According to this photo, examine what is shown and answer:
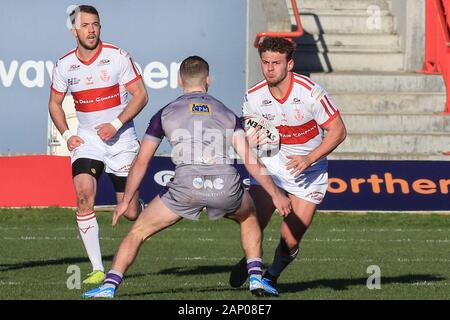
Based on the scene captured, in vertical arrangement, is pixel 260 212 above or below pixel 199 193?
below

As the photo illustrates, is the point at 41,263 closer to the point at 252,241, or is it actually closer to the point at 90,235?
the point at 90,235

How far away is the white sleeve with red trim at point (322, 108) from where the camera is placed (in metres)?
11.8

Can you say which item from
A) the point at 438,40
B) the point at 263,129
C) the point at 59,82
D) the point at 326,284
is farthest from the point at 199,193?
the point at 438,40

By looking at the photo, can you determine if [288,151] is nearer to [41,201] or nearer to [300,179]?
[300,179]

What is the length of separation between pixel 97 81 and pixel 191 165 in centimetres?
307

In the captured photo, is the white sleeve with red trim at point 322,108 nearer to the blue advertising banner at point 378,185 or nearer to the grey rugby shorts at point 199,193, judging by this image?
the grey rugby shorts at point 199,193

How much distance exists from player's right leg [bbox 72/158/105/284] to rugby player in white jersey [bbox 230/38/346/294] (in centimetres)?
173

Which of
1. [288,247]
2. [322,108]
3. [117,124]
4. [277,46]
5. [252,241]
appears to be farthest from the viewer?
[117,124]

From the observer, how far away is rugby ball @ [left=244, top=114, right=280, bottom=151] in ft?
38.0

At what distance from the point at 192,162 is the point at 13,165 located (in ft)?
33.7

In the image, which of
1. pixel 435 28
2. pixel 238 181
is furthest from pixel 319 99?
pixel 435 28

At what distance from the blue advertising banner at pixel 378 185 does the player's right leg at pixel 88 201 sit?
7.28 metres

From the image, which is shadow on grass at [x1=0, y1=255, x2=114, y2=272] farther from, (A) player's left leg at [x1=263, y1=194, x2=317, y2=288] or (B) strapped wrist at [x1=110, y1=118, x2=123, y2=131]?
(A) player's left leg at [x1=263, y1=194, x2=317, y2=288]

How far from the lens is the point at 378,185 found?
67.8 ft
